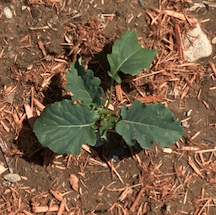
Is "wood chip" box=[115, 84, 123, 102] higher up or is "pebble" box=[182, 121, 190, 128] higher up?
"wood chip" box=[115, 84, 123, 102]

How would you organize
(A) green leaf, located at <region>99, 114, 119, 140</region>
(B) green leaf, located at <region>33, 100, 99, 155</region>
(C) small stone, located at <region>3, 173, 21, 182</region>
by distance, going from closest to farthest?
(B) green leaf, located at <region>33, 100, 99, 155</region> → (A) green leaf, located at <region>99, 114, 119, 140</region> → (C) small stone, located at <region>3, 173, 21, 182</region>

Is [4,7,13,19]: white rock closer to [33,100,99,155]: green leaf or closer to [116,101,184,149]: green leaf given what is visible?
[33,100,99,155]: green leaf

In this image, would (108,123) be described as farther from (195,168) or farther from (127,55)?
(195,168)

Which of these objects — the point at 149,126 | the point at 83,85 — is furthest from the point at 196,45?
the point at 83,85

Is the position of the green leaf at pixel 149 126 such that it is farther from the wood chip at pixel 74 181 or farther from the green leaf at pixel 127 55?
the wood chip at pixel 74 181

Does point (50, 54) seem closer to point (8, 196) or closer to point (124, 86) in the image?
point (124, 86)

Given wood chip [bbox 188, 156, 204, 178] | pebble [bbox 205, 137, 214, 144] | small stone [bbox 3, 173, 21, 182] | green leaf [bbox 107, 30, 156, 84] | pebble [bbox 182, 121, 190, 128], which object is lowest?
wood chip [bbox 188, 156, 204, 178]

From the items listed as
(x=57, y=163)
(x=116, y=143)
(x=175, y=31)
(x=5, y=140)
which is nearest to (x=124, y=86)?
(x=116, y=143)

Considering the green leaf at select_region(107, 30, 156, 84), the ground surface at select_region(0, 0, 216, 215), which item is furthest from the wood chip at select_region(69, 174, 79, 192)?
the green leaf at select_region(107, 30, 156, 84)

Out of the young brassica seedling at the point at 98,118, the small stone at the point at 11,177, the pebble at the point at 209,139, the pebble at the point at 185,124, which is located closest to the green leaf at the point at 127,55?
the young brassica seedling at the point at 98,118
